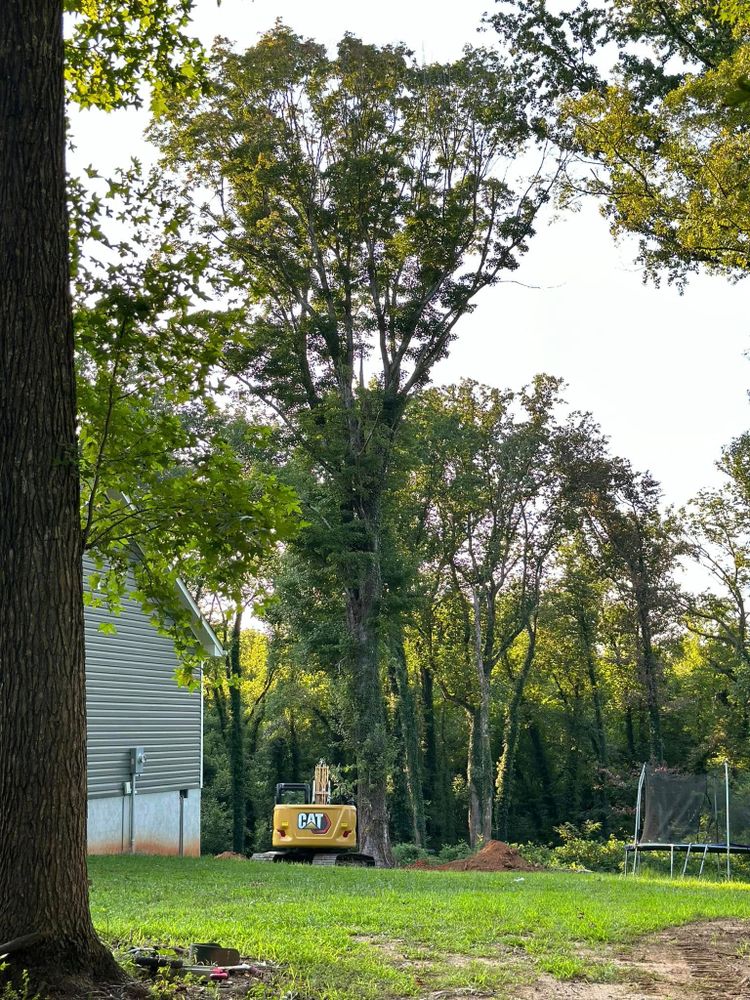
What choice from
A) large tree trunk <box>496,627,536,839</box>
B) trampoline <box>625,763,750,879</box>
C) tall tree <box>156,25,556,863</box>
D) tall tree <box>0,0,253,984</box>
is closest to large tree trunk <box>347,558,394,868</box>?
tall tree <box>156,25,556,863</box>

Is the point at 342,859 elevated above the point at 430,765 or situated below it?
above

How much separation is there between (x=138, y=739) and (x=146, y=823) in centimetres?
175

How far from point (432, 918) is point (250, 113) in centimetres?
1962

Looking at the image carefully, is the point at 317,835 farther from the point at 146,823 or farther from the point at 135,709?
the point at 135,709

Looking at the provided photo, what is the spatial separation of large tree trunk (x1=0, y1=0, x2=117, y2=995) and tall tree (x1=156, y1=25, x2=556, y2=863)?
17.2 meters

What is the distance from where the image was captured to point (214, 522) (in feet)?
23.9

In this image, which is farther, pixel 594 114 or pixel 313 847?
pixel 313 847

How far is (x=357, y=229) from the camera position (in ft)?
83.5

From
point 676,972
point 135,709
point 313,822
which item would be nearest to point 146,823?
point 135,709

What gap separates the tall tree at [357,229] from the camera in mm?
24609

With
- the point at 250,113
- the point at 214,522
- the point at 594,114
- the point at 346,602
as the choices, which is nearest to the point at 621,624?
the point at 346,602

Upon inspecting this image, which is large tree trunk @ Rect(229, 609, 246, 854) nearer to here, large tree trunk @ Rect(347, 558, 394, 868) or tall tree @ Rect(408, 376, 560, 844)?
tall tree @ Rect(408, 376, 560, 844)

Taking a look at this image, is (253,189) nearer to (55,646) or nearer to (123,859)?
(123,859)

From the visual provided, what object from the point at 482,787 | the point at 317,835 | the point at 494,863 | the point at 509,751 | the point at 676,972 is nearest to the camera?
the point at 676,972
